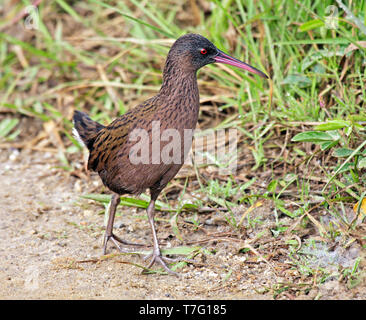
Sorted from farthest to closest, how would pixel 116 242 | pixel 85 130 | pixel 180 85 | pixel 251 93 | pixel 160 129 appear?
1. pixel 251 93
2. pixel 85 130
3. pixel 116 242
4. pixel 180 85
5. pixel 160 129

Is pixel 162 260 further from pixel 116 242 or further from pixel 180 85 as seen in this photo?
pixel 180 85

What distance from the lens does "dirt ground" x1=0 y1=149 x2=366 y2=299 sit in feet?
11.6

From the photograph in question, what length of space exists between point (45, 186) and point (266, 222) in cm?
214

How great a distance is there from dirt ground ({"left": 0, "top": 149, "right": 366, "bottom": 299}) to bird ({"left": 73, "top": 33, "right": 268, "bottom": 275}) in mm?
207

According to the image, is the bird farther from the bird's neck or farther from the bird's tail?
the bird's tail

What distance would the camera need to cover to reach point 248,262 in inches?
150

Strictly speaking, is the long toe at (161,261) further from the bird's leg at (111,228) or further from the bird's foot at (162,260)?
the bird's leg at (111,228)

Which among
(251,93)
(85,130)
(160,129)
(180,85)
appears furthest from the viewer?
(251,93)

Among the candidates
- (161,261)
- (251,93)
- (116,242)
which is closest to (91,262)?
(116,242)

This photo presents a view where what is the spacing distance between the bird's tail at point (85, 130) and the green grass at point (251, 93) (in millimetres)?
487

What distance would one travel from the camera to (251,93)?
5.12 metres

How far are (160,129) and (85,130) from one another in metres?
0.97

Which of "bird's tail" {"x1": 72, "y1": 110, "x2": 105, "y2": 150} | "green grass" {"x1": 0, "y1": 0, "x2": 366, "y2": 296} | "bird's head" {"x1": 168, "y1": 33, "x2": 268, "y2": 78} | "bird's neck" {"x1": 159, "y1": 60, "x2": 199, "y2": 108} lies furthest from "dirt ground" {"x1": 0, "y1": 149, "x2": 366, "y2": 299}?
"bird's head" {"x1": 168, "y1": 33, "x2": 268, "y2": 78}

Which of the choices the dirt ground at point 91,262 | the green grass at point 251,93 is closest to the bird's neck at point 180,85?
the green grass at point 251,93
